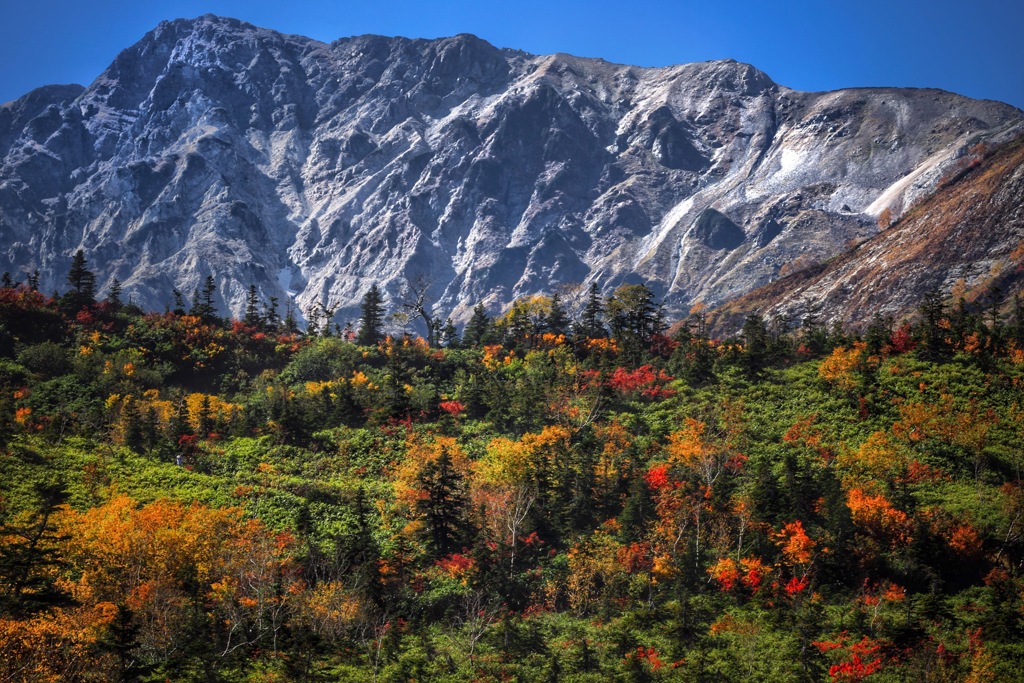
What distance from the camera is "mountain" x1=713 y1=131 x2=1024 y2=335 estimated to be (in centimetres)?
13138

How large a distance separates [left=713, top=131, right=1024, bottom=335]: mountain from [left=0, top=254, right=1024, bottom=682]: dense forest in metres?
69.6

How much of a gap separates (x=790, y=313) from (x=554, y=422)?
98.1 meters

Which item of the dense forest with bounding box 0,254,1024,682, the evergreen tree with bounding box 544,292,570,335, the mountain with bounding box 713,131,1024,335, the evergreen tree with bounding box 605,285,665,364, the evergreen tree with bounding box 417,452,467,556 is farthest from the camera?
the mountain with bounding box 713,131,1024,335

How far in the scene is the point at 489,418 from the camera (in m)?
67.9

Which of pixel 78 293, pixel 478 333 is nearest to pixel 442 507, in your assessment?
pixel 478 333

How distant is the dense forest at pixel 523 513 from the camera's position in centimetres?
3781

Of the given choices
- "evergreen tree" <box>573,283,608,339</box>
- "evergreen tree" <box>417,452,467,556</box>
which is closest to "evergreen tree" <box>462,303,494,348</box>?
"evergreen tree" <box>573,283,608,339</box>

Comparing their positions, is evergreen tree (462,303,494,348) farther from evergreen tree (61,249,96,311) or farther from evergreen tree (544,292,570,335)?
evergreen tree (61,249,96,311)

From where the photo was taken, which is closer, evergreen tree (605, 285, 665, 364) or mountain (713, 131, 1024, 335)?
evergreen tree (605, 285, 665, 364)

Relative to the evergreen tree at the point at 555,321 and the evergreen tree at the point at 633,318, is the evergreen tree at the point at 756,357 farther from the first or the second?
the evergreen tree at the point at 555,321

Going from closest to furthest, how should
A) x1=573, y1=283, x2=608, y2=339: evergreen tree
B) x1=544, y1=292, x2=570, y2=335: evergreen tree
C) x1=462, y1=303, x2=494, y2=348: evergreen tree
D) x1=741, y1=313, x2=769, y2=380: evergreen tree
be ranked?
x1=741, y1=313, x2=769, y2=380: evergreen tree → x1=573, y1=283, x2=608, y2=339: evergreen tree → x1=544, y1=292, x2=570, y2=335: evergreen tree → x1=462, y1=303, x2=494, y2=348: evergreen tree

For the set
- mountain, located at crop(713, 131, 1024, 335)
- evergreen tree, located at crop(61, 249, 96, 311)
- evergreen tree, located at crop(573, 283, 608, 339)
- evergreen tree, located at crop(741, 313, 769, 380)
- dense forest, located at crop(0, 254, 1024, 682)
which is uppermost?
mountain, located at crop(713, 131, 1024, 335)

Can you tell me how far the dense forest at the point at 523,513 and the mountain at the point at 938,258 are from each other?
69.6 m

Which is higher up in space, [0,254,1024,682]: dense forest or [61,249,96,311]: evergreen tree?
[61,249,96,311]: evergreen tree
